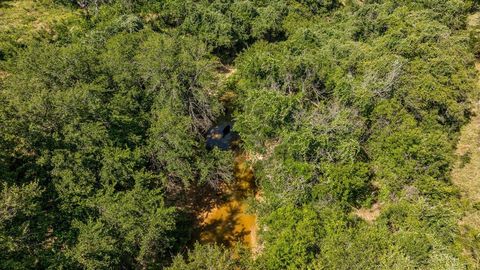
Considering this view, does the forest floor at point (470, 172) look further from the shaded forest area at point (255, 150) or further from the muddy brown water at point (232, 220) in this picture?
the muddy brown water at point (232, 220)

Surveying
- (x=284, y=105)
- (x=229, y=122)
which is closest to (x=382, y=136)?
(x=284, y=105)

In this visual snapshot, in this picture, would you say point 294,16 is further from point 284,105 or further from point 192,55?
point 284,105

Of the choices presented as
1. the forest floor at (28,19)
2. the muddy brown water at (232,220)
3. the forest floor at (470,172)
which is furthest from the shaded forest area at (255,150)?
the forest floor at (28,19)

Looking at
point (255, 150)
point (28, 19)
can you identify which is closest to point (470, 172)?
point (255, 150)

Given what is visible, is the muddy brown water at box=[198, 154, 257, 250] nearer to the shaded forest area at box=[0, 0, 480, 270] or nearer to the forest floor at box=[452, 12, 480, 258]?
the shaded forest area at box=[0, 0, 480, 270]

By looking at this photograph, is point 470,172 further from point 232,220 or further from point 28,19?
point 28,19

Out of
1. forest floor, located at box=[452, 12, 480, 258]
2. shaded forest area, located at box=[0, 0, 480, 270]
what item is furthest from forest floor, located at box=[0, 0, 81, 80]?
forest floor, located at box=[452, 12, 480, 258]

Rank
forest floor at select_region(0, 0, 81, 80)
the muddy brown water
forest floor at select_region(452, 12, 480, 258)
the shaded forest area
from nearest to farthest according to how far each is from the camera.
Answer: the shaded forest area < forest floor at select_region(452, 12, 480, 258) < the muddy brown water < forest floor at select_region(0, 0, 81, 80)
